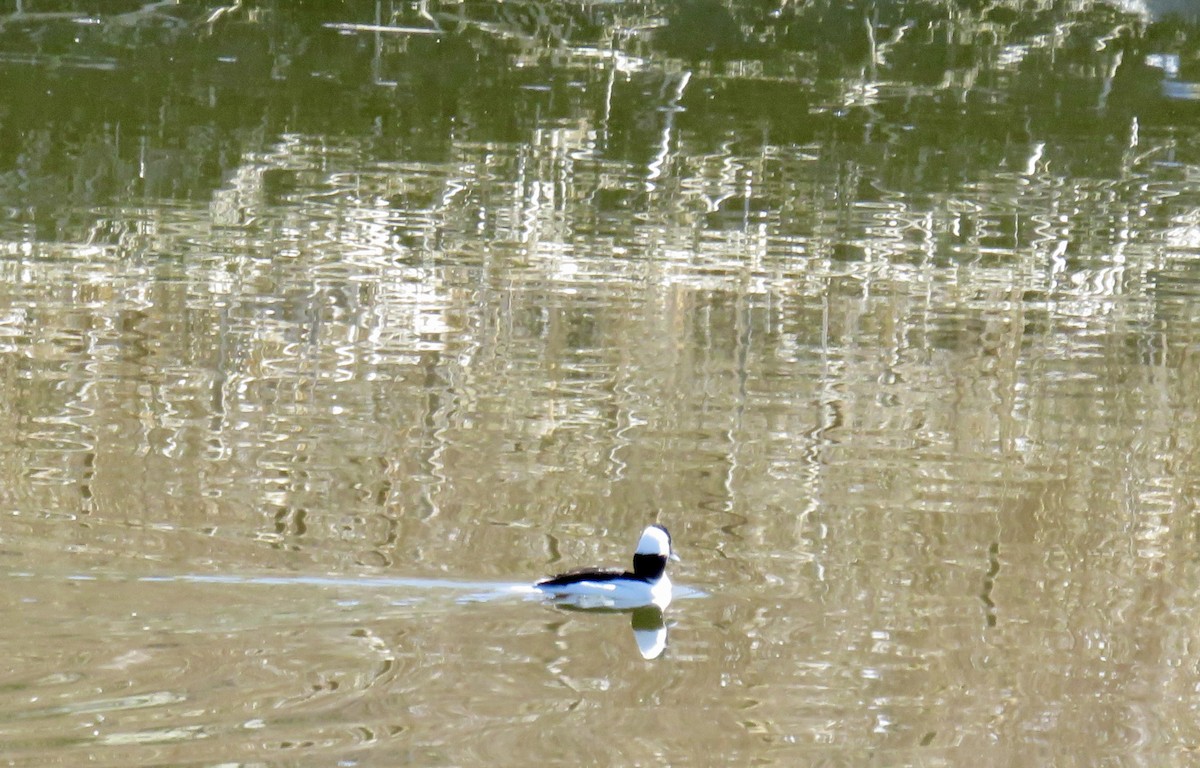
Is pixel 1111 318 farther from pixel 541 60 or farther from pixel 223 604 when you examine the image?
pixel 541 60

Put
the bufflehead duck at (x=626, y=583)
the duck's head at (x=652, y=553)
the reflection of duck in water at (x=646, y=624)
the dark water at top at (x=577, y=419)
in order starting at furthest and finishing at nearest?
1. the duck's head at (x=652, y=553)
2. the bufflehead duck at (x=626, y=583)
3. the reflection of duck in water at (x=646, y=624)
4. the dark water at top at (x=577, y=419)

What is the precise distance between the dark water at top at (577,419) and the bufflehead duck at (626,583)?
4.4 inches

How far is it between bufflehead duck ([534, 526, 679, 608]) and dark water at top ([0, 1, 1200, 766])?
11 cm

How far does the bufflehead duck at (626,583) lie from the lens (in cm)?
826

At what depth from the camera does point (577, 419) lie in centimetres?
1123

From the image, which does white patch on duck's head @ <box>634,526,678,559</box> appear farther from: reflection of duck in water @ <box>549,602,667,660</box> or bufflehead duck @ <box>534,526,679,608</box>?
reflection of duck in water @ <box>549,602,667,660</box>

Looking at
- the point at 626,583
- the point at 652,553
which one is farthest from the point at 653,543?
the point at 626,583

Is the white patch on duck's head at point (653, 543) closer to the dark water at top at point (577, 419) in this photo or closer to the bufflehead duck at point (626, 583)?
the bufflehead duck at point (626, 583)

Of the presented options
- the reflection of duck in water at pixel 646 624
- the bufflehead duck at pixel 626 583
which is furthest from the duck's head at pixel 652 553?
the reflection of duck in water at pixel 646 624

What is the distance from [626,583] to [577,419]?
2.95 meters

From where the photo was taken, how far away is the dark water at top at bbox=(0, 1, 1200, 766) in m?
7.39

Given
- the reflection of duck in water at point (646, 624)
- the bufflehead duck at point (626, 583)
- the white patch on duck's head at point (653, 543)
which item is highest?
the white patch on duck's head at point (653, 543)

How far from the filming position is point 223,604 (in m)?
7.88

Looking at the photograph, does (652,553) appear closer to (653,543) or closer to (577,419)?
(653,543)
